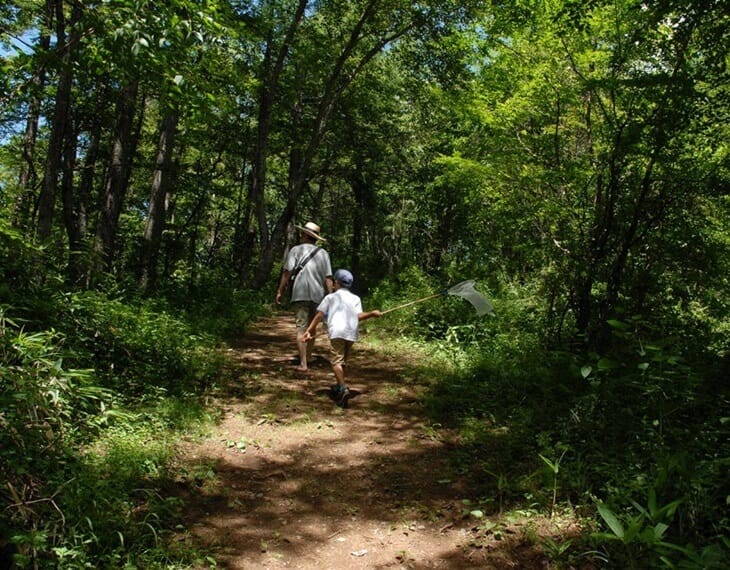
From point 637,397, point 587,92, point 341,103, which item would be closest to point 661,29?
point 587,92

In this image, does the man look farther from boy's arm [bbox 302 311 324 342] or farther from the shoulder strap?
boy's arm [bbox 302 311 324 342]

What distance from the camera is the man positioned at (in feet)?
23.9

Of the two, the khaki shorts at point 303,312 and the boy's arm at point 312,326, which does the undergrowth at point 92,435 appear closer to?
the boy's arm at point 312,326

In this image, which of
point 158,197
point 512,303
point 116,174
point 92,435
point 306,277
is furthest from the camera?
point 158,197

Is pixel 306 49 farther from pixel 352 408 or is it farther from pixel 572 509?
pixel 572 509

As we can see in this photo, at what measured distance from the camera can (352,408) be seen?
250 inches

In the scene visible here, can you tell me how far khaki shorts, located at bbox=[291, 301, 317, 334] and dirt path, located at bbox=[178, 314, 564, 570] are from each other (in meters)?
0.85

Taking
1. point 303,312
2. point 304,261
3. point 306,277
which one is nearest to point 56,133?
point 304,261

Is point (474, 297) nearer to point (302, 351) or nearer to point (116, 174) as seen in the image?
point (302, 351)

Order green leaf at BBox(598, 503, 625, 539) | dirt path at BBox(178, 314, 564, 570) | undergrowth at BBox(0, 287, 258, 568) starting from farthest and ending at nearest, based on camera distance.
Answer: dirt path at BBox(178, 314, 564, 570) → undergrowth at BBox(0, 287, 258, 568) → green leaf at BBox(598, 503, 625, 539)

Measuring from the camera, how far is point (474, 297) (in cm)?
645

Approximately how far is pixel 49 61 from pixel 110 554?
5.10 meters

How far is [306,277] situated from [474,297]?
2403mm

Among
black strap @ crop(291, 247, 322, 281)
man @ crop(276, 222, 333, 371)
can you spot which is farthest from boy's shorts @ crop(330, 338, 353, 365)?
black strap @ crop(291, 247, 322, 281)
